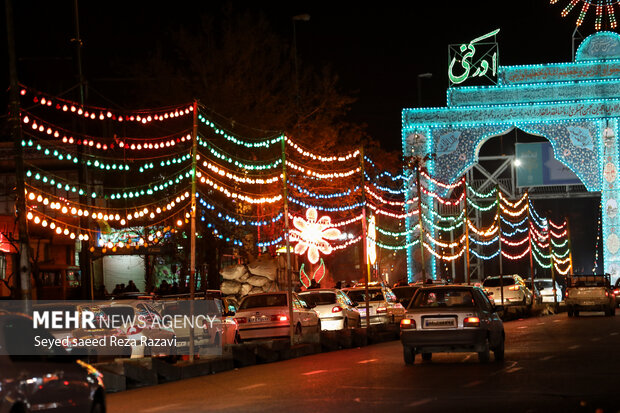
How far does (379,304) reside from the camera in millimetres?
31578

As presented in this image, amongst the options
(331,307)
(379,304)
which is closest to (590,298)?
(379,304)

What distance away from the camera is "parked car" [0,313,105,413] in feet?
28.3

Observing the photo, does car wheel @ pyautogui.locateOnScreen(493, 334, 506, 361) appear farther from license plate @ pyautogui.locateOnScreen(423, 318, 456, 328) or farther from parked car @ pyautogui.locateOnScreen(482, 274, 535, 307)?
parked car @ pyautogui.locateOnScreen(482, 274, 535, 307)

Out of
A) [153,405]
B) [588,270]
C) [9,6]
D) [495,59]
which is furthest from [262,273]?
[588,270]

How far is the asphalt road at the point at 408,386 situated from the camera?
40.4 feet

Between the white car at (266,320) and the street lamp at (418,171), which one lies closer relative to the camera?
the white car at (266,320)

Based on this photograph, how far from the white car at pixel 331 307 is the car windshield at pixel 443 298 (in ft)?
32.3

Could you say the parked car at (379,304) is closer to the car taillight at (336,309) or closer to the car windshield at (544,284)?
the car taillight at (336,309)

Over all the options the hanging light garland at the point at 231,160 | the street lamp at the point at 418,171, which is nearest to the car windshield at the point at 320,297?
the hanging light garland at the point at 231,160

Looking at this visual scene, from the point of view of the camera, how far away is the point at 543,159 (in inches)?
2229

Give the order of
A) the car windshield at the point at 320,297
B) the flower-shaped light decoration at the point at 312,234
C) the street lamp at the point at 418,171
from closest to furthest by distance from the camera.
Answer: the car windshield at the point at 320,297 → the flower-shaped light decoration at the point at 312,234 → the street lamp at the point at 418,171

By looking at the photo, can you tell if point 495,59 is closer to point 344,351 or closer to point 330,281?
point 330,281

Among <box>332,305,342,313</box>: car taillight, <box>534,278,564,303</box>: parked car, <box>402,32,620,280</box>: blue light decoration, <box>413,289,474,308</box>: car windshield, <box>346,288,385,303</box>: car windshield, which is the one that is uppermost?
<box>402,32,620,280</box>: blue light decoration

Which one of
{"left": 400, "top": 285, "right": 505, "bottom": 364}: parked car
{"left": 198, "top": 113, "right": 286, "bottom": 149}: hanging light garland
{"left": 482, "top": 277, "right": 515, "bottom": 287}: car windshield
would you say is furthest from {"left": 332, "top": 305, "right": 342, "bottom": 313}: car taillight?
{"left": 482, "top": 277, "right": 515, "bottom": 287}: car windshield
